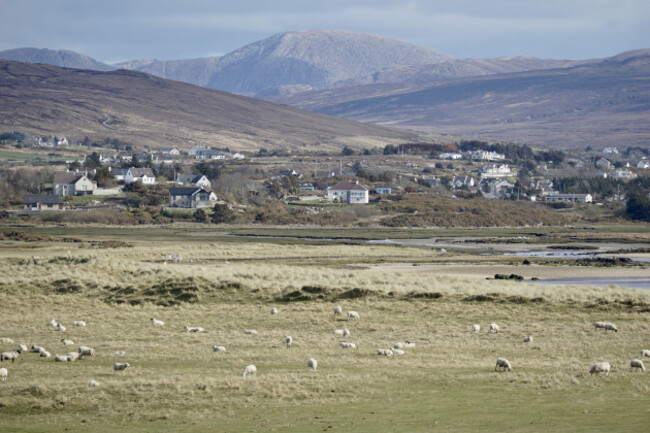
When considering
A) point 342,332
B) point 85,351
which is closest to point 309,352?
point 342,332

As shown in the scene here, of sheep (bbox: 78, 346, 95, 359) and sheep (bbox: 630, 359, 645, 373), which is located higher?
sheep (bbox: 630, 359, 645, 373)

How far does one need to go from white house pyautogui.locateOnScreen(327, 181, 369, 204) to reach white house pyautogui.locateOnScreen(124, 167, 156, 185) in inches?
1122

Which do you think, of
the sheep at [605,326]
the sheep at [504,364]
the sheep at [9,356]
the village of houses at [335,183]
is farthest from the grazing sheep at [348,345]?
the village of houses at [335,183]

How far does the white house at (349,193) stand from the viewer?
131 meters

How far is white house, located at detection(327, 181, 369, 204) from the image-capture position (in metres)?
131

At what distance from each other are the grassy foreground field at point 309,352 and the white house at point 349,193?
85.3m

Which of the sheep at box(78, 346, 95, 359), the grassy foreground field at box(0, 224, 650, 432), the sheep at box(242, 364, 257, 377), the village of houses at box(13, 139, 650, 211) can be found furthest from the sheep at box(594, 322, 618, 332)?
the village of houses at box(13, 139, 650, 211)

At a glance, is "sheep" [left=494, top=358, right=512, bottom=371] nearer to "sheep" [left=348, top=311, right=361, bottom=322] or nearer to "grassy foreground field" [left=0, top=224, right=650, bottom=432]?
"grassy foreground field" [left=0, top=224, right=650, bottom=432]

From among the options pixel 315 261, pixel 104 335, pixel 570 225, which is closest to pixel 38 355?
pixel 104 335

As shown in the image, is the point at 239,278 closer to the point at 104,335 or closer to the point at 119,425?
the point at 104,335

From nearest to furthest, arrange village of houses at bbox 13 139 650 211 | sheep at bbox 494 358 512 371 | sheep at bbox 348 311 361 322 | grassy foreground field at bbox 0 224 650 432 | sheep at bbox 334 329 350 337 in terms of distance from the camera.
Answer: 1. grassy foreground field at bbox 0 224 650 432
2. sheep at bbox 494 358 512 371
3. sheep at bbox 334 329 350 337
4. sheep at bbox 348 311 361 322
5. village of houses at bbox 13 139 650 211

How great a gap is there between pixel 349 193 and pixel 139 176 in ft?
111

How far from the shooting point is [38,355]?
2406cm

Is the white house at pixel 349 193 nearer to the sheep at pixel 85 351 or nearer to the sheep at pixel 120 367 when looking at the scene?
the sheep at pixel 85 351
